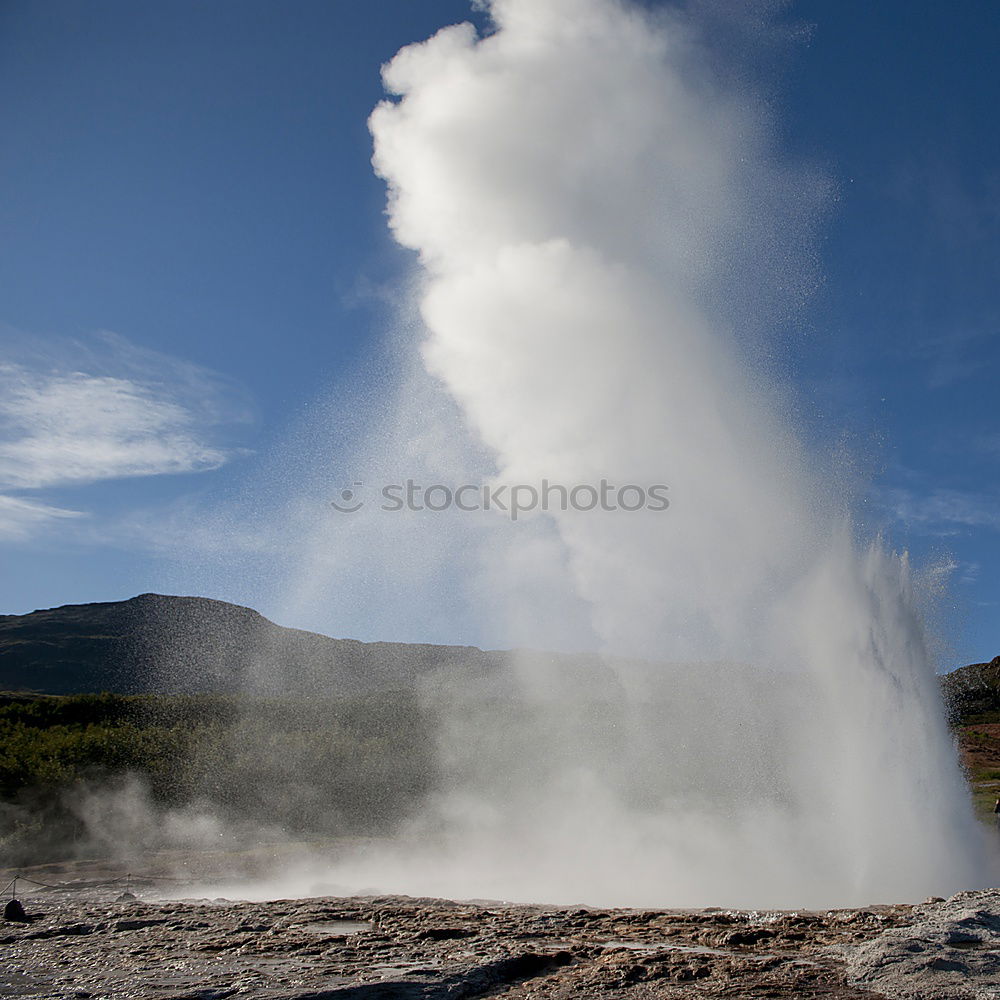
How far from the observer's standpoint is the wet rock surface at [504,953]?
637 centimetres

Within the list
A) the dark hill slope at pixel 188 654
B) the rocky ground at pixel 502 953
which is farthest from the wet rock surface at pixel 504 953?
the dark hill slope at pixel 188 654

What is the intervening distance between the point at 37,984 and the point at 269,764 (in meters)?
22.8

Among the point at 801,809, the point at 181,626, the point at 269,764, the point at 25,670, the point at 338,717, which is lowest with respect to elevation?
the point at 801,809

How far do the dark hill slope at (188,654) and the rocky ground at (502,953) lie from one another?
164 feet

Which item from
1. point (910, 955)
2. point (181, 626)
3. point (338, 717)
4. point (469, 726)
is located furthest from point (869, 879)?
point (181, 626)

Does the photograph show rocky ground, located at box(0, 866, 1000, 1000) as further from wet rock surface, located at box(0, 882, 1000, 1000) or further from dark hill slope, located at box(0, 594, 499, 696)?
dark hill slope, located at box(0, 594, 499, 696)

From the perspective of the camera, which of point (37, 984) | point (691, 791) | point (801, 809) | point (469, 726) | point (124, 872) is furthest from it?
point (469, 726)

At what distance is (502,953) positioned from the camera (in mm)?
7379

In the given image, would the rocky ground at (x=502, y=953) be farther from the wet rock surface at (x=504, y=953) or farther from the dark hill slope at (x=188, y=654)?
the dark hill slope at (x=188, y=654)

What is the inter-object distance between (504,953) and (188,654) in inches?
3375

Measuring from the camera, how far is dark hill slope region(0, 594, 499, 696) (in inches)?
2889

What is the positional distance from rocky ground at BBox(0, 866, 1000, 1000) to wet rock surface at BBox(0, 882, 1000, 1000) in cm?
2

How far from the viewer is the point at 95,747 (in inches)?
1153

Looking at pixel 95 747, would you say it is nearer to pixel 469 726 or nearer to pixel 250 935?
pixel 469 726
